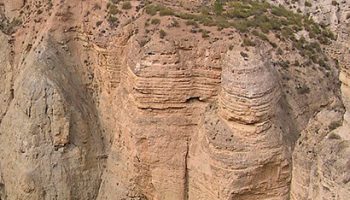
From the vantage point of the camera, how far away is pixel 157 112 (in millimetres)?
20875

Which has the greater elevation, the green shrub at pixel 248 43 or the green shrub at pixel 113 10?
the green shrub at pixel 248 43

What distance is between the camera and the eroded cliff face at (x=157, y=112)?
18594 millimetres

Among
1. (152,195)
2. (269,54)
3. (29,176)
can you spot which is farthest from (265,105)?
(29,176)

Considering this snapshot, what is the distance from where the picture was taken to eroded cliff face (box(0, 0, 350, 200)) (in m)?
18.6

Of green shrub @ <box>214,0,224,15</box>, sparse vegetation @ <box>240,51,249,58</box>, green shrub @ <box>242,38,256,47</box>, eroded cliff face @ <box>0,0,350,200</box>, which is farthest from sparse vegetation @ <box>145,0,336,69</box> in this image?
sparse vegetation @ <box>240,51,249,58</box>

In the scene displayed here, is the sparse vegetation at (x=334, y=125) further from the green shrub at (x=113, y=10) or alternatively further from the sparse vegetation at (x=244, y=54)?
the green shrub at (x=113, y=10)

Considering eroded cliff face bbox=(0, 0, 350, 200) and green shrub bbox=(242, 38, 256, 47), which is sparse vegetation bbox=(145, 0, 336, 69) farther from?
green shrub bbox=(242, 38, 256, 47)

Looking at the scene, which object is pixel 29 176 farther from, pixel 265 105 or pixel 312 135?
pixel 312 135

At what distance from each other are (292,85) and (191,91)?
10.00ft

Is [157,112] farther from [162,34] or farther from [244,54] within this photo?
[244,54]

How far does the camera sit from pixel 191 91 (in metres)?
20.6

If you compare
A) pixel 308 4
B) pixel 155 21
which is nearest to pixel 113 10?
pixel 155 21

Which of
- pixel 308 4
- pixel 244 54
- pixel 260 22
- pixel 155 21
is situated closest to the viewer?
pixel 244 54

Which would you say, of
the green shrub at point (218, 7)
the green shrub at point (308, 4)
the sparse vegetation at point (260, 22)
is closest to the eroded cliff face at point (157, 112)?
the sparse vegetation at point (260, 22)
